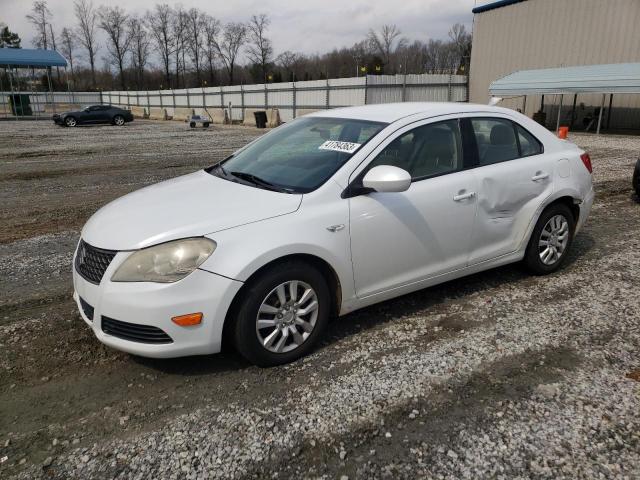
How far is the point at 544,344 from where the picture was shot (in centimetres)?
348

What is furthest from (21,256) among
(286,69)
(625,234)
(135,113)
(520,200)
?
(286,69)

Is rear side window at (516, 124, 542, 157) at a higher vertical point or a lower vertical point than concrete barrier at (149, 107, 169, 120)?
higher

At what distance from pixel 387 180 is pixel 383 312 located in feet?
4.12

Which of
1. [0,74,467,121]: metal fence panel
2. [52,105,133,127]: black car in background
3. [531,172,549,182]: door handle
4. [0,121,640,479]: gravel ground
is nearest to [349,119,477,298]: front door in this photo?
[0,121,640,479]: gravel ground

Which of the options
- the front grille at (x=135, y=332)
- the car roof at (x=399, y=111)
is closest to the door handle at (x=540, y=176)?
the car roof at (x=399, y=111)

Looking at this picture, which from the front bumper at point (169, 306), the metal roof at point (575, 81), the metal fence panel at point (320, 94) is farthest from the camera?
the metal fence panel at point (320, 94)

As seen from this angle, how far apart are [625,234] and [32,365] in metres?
6.43

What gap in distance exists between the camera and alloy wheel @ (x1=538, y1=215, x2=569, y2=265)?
4566 millimetres

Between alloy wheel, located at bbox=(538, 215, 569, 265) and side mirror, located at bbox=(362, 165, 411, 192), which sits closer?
side mirror, located at bbox=(362, 165, 411, 192)

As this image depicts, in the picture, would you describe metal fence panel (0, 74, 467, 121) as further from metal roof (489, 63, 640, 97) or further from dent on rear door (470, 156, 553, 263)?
dent on rear door (470, 156, 553, 263)

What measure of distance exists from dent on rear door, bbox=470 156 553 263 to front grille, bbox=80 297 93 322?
2.84 meters

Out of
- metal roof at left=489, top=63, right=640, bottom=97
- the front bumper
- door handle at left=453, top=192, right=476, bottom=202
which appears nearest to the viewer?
the front bumper

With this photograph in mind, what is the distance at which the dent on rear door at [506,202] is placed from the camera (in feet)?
13.1

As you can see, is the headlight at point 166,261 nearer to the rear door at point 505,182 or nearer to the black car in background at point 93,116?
the rear door at point 505,182
